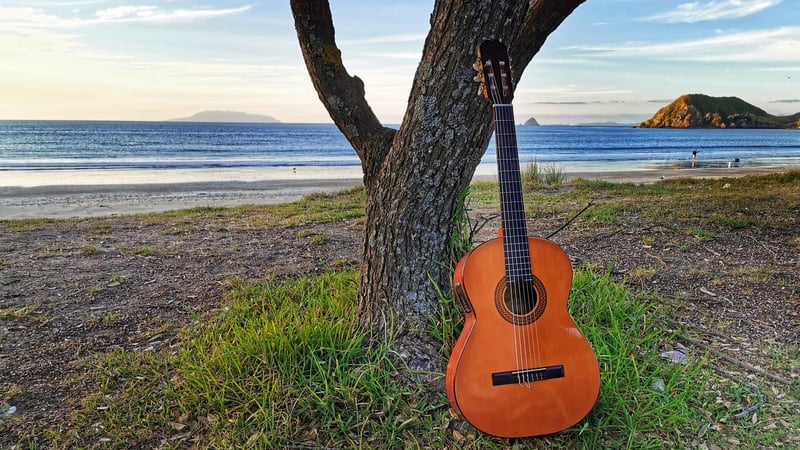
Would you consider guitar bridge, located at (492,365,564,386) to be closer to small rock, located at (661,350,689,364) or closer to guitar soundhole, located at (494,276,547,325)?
guitar soundhole, located at (494,276,547,325)

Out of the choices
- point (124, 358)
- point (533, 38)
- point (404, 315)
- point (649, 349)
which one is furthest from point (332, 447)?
point (533, 38)

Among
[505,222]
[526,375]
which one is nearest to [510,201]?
[505,222]

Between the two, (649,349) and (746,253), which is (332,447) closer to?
(649,349)

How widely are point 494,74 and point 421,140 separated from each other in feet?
1.53

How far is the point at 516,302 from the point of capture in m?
2.20

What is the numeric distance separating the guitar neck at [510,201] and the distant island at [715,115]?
8767 centimetres

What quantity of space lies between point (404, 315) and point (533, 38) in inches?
63.8

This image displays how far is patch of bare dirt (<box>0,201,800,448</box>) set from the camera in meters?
2.98

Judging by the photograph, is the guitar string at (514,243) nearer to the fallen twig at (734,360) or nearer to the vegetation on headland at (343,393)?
the vegetation on headland at (343,393)

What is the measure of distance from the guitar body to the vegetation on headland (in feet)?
0.46

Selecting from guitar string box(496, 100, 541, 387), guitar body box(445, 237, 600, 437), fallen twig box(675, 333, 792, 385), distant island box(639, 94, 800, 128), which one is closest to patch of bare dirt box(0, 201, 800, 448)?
fallen twig box(675, 333, 792, 385)

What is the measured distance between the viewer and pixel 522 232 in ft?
7.29

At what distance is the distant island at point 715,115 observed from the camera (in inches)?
2980

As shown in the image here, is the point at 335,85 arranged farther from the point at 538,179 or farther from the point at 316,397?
the point at 538,179
